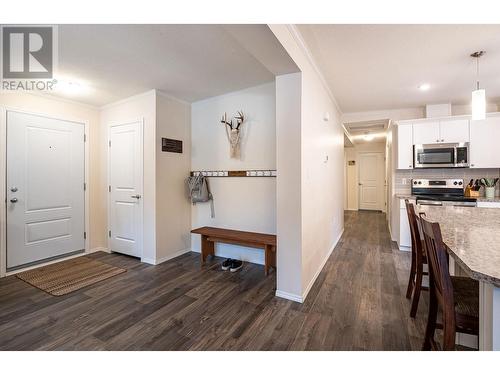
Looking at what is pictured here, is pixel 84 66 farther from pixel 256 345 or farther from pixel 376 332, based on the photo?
pixel 376 332

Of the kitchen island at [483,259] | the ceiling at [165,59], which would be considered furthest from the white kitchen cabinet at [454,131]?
the ceiling at [165,59]

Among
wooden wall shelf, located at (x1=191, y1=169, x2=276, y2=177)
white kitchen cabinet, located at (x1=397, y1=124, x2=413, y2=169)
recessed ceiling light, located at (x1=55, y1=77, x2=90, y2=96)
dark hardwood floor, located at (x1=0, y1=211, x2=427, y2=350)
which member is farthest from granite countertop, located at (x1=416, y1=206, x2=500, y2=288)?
recessed ceiling light, located at (x1=55, y1=77, x2=90, y2=96)

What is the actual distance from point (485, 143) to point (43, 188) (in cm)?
646

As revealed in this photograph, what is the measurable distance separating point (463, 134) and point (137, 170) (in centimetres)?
498

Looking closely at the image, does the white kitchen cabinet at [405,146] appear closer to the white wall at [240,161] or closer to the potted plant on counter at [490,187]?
the potted plant on counter at [490,187]

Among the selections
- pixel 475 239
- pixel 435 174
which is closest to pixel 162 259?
pixel 475 239

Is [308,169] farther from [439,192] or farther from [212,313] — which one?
[439,192]

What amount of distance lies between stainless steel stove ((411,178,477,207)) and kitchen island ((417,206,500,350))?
→ 1989 millimetres

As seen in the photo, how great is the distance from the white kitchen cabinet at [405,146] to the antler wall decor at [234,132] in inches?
108

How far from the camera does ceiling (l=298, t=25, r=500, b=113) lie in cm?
196

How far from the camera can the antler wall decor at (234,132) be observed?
Result: 129 inches

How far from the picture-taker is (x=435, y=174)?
13.1 feet

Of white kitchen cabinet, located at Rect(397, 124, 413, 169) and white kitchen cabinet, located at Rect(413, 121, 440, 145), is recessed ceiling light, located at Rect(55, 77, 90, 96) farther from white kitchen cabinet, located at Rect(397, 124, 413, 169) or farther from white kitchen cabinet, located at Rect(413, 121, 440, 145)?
white kitchen cabinet, located at Rect(413, 121, 440, 145)
